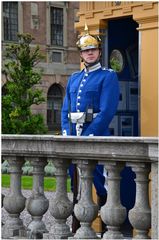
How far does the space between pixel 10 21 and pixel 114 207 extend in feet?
112

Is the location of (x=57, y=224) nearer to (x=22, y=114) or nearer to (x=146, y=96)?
(x=146, y=96)

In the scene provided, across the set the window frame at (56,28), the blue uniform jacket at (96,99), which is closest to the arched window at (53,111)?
the window frame at (56,28)

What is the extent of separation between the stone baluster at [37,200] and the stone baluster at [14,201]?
145 mm

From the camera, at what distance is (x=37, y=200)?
578 cm

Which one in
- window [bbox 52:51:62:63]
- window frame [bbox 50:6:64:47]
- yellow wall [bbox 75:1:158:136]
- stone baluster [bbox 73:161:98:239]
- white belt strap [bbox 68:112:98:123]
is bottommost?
stone baluster [bbox 73:161:98:239]

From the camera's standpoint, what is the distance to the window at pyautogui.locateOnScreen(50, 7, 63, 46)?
135 feet

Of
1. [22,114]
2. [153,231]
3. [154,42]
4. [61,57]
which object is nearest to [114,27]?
[154,42]

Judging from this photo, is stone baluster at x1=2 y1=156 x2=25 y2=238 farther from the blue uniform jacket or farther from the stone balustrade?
the blue uniform jacket

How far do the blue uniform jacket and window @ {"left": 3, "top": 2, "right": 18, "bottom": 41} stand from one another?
100ft

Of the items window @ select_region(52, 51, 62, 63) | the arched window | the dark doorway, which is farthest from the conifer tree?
the dark doorway

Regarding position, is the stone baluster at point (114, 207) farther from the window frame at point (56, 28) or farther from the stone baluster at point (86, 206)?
the window frame at point (56, 28)

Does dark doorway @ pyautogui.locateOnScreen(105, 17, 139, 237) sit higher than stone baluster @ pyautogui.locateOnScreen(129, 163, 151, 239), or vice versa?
dark doorway @ pyautogui.locateOnScreen(105, 17, 139, 237)

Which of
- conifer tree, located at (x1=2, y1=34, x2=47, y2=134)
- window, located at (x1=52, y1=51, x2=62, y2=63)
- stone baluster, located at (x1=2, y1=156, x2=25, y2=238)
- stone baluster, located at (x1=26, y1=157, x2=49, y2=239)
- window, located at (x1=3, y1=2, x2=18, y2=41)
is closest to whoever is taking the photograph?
stone baluster, located at (x1=26, y1=157, x2=49, y2=239)

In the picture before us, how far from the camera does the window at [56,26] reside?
1622 inches
